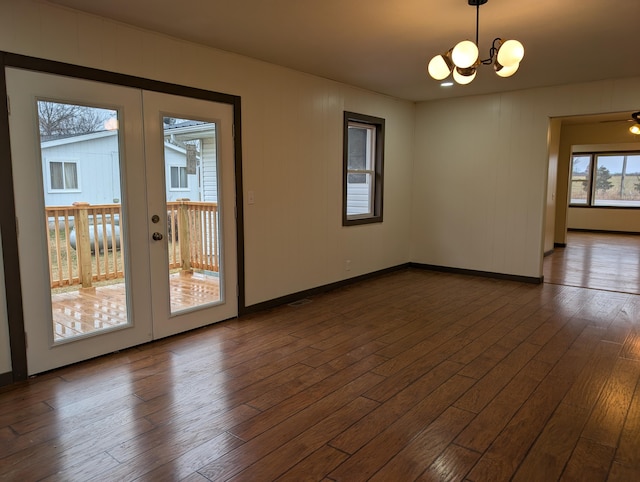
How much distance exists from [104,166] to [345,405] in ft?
8.37

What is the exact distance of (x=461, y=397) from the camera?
279 cm

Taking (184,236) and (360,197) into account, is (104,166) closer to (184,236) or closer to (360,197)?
(184,236)

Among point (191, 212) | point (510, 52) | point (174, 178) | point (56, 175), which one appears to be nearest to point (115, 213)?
point (56, 175)

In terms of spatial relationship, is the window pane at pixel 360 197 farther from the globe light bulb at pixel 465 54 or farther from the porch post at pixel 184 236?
the globe light bulb at pixel 465 54

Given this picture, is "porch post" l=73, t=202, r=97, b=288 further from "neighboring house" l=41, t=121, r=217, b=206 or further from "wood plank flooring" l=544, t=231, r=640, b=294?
"wood plank flooring" l=544, t=231, r=640, b=294

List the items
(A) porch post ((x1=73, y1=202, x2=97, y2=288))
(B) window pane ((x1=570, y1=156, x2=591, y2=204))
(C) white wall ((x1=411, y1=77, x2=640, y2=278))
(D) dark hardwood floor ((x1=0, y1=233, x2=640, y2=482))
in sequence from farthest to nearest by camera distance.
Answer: (B) window pane ((x1=570, y1=156, x2=591, y2=204)) < (C) white wall ((x1=411, y1=77, x2=640, y2=278)) < (A) porch post ((x1=73, y1=202, x2=97, y2=288)) < (D) dark hardwood floor ((x1=0, y1=233, x2=640, y2=482))

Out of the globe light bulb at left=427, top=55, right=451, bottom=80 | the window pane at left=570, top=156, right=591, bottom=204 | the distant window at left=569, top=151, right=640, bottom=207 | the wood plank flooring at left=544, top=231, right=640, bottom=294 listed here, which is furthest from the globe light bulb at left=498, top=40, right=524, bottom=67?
the window pane at left=570, top=156, right=591, bottom=204

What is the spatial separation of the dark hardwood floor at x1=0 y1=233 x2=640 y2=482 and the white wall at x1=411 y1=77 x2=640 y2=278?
2005 mm

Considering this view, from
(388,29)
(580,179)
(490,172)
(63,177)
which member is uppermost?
(388,29)

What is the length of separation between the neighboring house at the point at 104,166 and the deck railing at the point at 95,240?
83 millimetres

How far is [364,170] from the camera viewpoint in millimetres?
6223

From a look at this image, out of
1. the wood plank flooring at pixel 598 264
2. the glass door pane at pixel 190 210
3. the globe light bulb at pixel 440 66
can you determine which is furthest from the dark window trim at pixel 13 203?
the wood plank flooring at pixel 598 264

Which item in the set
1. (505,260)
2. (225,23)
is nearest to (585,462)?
(225,23)

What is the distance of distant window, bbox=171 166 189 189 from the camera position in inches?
150
